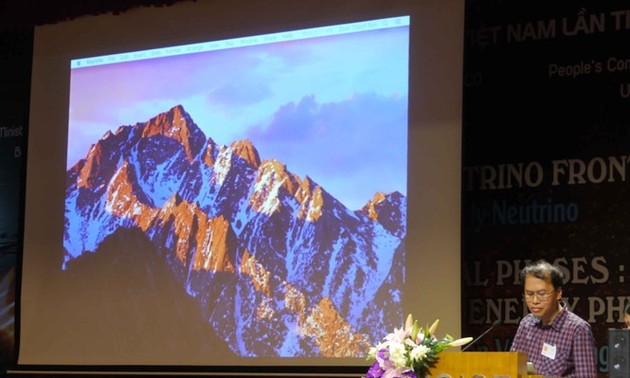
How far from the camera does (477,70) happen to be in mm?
4785

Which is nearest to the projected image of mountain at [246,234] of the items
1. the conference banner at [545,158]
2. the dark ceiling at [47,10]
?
the conference banner at [545,158]

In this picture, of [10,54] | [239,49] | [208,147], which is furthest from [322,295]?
[10,54]

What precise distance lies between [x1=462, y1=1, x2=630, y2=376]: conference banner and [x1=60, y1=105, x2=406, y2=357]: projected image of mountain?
17.7 inches

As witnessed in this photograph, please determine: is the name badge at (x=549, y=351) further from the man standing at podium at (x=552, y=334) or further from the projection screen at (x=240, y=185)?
the projection screen at (x=240, y=185)

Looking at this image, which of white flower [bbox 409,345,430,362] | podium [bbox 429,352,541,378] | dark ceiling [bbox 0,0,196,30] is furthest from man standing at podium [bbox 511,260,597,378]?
dark ceiling [bbox 0,0,196,30]

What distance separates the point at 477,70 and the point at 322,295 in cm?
139

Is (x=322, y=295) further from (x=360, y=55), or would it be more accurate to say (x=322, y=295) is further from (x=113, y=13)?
(x=113, y=13)

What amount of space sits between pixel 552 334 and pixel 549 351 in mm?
71

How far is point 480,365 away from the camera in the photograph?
287cm

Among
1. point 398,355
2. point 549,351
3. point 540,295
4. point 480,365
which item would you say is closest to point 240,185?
point 540,295

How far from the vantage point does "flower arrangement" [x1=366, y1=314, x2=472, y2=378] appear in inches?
114

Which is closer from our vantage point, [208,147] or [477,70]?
[477,70]

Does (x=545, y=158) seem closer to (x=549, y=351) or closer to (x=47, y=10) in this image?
(x=549, y=351)

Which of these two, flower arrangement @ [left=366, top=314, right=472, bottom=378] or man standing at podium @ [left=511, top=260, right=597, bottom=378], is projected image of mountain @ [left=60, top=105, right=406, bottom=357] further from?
flower arrangement @ [left=366, top=314, right=472, bottom=378]
